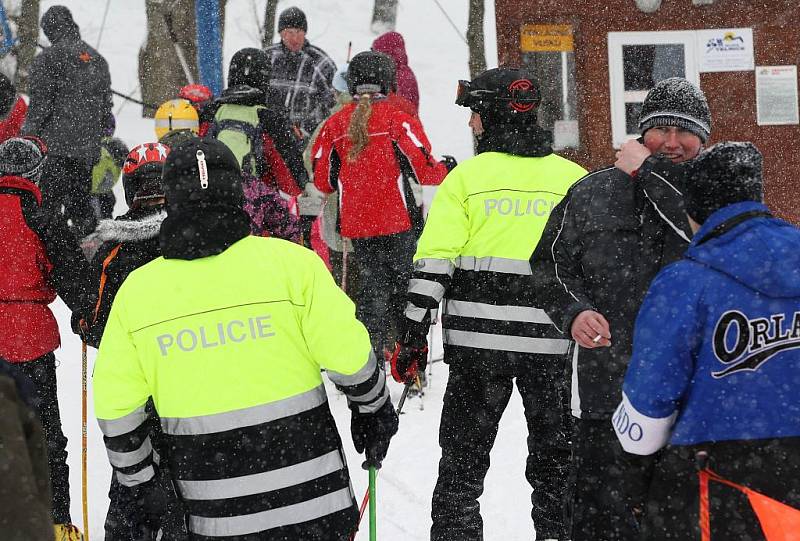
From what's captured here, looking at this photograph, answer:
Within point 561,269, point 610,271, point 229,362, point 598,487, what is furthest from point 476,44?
point 229,362

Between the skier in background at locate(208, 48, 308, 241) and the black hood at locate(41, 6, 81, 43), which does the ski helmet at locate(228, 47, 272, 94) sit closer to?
the skier in background at locate(208, 48, 308, 241)

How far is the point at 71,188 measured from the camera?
9266mm

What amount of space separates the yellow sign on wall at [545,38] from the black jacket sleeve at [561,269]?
22.2ft

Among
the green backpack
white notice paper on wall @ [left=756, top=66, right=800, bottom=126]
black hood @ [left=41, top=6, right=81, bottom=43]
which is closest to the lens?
the green backpack

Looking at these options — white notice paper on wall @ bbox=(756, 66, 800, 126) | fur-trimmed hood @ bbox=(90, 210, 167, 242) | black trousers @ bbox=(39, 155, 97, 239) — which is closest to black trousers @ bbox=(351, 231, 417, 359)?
fur-trimmed hood @ bbox=(90, 210, 167, 242)

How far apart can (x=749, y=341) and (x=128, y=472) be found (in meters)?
1.96

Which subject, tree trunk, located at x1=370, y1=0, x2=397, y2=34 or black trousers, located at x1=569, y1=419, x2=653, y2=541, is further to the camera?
tree trunk, located at x1=370, y1=0, x2=397, y2=34

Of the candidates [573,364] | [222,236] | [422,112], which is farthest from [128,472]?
[422,112]

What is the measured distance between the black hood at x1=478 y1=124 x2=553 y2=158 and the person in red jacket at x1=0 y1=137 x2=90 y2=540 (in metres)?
1.98

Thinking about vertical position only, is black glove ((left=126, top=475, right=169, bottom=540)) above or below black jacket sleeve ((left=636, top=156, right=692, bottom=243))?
below

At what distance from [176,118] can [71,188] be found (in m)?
2.83

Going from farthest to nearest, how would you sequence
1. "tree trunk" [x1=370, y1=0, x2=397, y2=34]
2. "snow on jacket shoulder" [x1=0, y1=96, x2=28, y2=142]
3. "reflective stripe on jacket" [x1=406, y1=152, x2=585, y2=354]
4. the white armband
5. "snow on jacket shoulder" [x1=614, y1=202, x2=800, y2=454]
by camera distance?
"tree trunk" [x1=370, y1=0, x2=397, y2=34] < "snow on jacket shoulder" [x1=0, y1=96, x2=28, y2=142] < "reflective stripe on jacket" [x1=406, y1=152, x2=585, y2=354] < the white armband < "snow on jacket shoulder" [x1=614, y1=202, x2=800, y2=454]

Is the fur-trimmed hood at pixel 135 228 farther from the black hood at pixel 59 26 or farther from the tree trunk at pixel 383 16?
the tree trunk at pixel 383 16

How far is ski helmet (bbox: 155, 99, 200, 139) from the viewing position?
6840 millimetres
